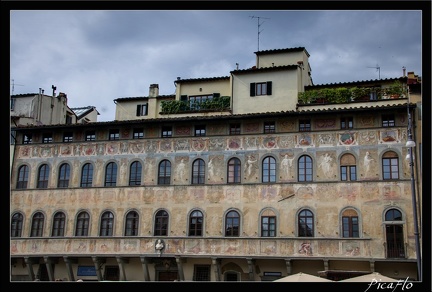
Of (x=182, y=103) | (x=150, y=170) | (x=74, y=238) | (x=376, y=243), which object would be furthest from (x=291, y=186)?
(x=74, y=238)

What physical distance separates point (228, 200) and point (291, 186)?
3.18 metres

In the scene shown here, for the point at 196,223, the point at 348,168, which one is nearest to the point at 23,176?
the point at 196,223

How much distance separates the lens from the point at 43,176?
2936 centimetres

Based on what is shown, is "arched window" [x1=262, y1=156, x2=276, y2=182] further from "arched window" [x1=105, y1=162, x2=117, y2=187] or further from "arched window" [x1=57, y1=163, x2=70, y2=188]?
"arched window" [x1=57, y1=163, x2=70, y2=188]

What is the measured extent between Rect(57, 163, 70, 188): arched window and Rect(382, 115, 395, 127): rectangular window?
16.7m

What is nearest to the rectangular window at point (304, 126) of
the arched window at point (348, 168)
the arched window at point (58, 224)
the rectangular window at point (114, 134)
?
the arched window at point (348, 168)

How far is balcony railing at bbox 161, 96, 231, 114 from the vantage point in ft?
101

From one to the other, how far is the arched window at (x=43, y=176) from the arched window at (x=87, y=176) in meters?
2.22

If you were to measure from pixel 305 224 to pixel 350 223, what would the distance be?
2054 millimetres

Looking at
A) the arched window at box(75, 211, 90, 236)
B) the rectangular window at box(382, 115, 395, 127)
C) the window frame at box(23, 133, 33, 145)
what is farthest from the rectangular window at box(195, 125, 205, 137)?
the window frame at box(23, 133, 33, 145)

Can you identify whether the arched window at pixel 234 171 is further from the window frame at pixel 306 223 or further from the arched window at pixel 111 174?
the arched window at pixel 111 174

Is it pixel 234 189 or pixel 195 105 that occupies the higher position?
pixel 195 105

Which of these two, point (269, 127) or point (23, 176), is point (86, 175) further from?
point (269, 127)

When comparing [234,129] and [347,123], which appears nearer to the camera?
[347,123]
